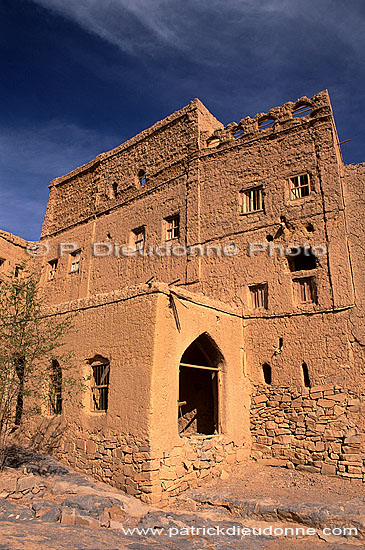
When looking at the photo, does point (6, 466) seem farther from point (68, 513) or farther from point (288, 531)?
point (288, 531)

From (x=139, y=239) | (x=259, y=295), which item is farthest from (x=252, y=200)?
(x=139, y=239)

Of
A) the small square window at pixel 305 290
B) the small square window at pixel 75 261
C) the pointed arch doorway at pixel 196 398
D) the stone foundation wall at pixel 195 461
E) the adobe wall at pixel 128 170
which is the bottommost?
the stone foundation wall at pixel 195 461

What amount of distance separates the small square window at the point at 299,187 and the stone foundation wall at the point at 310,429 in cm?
615

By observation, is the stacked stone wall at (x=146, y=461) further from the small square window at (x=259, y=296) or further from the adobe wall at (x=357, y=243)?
the adobe wall at (x=357, y=243)

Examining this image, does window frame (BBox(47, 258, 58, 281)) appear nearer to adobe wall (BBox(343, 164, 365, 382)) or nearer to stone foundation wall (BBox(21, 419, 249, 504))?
stone foundation wall (BBox(21, 419, 249, 504))

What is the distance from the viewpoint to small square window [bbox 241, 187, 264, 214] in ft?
50.0

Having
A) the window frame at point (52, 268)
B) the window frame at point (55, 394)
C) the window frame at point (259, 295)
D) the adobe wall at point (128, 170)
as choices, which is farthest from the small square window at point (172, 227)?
the window frame at point (52, 268)

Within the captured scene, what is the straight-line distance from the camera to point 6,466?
11.0 meters

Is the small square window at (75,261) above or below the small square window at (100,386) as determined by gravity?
above

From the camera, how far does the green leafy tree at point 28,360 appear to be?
10.8 m

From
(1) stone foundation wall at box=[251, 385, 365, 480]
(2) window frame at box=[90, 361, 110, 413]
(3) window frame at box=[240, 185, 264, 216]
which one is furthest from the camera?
(3) window frame at box=[240, 185, 264, 216]

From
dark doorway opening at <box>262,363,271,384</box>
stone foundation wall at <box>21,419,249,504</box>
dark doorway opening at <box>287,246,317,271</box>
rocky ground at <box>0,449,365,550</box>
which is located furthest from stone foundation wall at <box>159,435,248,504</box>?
dark doorway opening at <box>287,246,317,271</box>

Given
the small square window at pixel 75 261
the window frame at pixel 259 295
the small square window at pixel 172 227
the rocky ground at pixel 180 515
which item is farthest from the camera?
the small square window at pixel 75 261

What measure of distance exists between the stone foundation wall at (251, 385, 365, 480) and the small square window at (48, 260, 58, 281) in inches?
501
